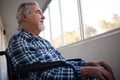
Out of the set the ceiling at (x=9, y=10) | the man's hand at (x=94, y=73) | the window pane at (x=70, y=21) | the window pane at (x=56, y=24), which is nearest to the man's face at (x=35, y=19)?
the man's hand at (x=94, y=73)

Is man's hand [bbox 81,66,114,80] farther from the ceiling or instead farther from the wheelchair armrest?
the ceiling

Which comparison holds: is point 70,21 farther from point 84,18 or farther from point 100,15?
point 100,15

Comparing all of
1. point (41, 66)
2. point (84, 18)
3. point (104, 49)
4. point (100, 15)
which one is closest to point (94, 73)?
point (41, 66)

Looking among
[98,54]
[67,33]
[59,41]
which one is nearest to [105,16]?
[98,54]

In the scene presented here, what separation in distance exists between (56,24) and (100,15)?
215 cm

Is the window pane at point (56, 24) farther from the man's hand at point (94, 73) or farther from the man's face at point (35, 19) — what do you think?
the man's hand at point (94, 73)

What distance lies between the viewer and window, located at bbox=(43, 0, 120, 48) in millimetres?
2029

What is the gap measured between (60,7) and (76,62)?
7.46ft

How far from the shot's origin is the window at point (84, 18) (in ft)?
6.66

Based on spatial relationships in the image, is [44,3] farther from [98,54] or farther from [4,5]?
[98,54]

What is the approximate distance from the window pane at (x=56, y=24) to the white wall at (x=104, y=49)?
1645mm

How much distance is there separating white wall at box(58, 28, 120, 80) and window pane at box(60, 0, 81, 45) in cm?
54

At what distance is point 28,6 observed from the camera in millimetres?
1837

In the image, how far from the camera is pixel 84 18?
2.70m
